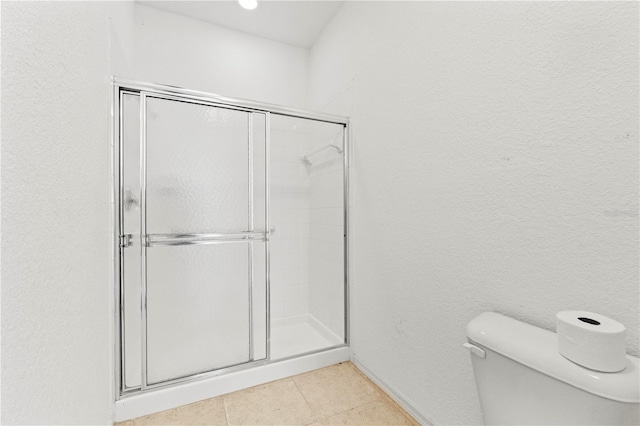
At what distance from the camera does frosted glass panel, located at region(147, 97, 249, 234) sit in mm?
1363

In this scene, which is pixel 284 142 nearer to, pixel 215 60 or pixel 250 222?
pixel 215 60

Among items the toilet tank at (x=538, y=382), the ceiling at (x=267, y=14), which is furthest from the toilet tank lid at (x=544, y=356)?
the ceiling at (x=267, y=14)

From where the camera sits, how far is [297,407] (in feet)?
4.48

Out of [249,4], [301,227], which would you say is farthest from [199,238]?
[249,4]

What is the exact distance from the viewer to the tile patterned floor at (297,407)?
1.28 m

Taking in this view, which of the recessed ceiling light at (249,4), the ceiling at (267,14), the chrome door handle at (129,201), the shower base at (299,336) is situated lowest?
the shower base at (299,336)

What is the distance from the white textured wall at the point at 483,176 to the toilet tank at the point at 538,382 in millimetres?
131

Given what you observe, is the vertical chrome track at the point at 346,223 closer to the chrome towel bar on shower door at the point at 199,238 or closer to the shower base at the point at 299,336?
the shower base at the point at 299,336

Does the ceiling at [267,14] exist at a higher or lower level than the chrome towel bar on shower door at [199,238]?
higher

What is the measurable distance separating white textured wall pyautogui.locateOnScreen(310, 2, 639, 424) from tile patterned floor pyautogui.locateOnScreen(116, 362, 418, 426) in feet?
0.46

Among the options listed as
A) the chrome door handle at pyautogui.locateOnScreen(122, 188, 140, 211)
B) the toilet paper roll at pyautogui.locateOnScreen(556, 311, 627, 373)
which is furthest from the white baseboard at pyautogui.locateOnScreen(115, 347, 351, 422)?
the toilet paper roll at pyautogui.locateOnScreen(556, 311, 627, 373)

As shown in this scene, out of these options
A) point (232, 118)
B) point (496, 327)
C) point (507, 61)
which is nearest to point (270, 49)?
point (232, 118)

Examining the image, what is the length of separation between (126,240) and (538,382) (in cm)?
165

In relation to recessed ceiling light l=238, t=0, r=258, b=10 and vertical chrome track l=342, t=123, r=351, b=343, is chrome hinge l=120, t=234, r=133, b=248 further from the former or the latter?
recessed ceiling light l=238, t=0, r=258, b=10
